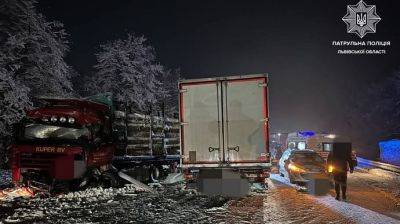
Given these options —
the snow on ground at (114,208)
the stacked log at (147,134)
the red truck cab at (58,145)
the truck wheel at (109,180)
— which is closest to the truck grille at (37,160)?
the red truck cab at (58,145)

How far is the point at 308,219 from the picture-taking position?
9109mm

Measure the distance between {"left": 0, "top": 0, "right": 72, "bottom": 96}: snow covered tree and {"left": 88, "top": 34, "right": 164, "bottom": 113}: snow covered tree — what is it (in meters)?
13.7

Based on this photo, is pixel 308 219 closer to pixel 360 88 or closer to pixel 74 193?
pixel 74 193

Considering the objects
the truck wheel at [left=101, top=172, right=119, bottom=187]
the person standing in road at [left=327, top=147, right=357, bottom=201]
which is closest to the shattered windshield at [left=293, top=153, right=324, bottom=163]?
the person standing in road at [left=327, top=147, right=357, bottom=201]

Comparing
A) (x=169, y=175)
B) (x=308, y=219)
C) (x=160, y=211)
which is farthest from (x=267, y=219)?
(x=169, y=175)

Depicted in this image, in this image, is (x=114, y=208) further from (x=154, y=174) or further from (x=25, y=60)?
(x=25, y=60)

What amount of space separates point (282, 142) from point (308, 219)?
24017 mm

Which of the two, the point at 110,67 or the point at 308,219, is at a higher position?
the point at 110,67

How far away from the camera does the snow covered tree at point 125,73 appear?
3809 cm

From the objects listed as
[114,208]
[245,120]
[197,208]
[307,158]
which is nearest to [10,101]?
[114,208]

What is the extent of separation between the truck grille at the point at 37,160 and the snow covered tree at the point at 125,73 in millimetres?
25048

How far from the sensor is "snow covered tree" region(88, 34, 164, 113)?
38.1 metres

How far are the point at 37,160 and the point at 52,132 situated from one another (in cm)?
92

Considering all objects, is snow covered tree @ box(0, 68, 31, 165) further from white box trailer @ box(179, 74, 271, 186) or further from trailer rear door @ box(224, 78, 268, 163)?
trailer rear door @ box(224, 78, 268, 163)
